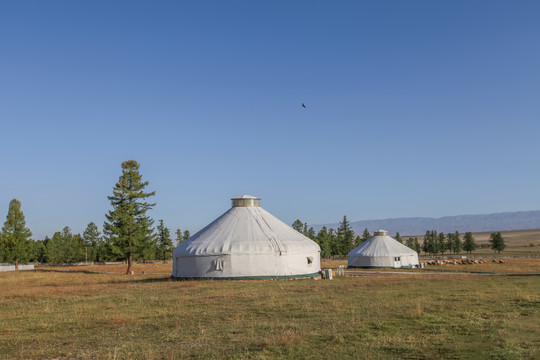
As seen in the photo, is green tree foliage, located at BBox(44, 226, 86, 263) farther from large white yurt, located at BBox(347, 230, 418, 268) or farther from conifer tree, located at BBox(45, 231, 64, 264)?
large white yurt, located at BBox(347, 230, 418, 268)

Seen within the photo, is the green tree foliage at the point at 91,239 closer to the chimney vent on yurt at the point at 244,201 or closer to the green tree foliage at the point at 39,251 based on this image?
the green tree foliage at the point at 39,251

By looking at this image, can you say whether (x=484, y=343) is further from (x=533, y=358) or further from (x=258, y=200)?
(x=258, y=200)

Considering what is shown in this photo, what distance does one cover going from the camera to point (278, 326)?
12367mm

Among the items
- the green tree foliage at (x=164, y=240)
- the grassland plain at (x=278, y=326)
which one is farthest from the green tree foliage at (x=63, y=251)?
the grassland plain at (x=278, y=326)

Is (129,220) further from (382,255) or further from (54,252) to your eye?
(54,252)

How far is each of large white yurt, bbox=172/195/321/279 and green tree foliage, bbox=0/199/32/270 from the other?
3497 cm

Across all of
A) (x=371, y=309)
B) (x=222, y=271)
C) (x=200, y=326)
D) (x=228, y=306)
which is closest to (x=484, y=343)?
(x=371, y=309)

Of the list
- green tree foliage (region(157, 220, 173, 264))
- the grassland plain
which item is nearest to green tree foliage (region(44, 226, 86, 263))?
green tree foliage (region(157, 220, 173, 264))

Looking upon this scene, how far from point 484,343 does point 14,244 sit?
6018cm

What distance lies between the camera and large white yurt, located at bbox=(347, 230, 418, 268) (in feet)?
163

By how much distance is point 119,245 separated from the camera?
Result: 47.8 meters

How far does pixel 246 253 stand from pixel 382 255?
81.1 feet

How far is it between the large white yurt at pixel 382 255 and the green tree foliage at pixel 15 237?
42.6 metres

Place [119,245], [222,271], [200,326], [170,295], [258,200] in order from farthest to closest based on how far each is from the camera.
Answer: [119,245], [258,200], [222,271], [170,295], [200,326]
